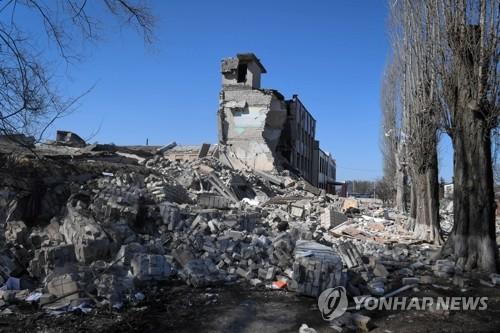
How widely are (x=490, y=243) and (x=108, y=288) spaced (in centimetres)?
636

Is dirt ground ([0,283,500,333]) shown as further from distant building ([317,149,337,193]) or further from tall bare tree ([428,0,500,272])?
distant building ([317,149,337,193])

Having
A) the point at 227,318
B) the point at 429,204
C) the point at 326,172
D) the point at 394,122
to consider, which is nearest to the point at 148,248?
the point at 227,318

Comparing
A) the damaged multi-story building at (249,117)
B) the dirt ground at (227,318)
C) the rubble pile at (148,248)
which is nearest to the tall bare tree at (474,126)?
the rubble pile at (148,248)

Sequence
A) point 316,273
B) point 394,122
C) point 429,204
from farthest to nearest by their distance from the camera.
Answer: point 394,122 → point 429,204 → point 316,273

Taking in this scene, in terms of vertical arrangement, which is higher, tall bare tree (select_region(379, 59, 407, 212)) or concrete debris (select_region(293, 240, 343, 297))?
tall bare tree (select_region(379, 59, 407, 212))

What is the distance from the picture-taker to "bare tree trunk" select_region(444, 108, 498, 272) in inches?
291

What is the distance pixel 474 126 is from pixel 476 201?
133cm

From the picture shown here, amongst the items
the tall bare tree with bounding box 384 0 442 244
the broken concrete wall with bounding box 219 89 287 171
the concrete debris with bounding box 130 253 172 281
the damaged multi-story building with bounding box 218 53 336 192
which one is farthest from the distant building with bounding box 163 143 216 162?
the concrete debris with bounding box 130 253 172 281

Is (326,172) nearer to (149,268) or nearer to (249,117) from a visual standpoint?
(249,117)

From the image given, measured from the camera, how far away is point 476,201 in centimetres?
743

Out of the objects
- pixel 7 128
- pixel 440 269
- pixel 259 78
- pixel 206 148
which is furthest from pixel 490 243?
pixel 259 78

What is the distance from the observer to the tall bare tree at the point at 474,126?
7371mm

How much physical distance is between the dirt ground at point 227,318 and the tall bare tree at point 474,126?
73.7 inches

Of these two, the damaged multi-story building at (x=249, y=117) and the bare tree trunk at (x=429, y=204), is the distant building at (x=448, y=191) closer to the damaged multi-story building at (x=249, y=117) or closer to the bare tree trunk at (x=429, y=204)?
the damaged multi-story building at (x=249, y=117)
